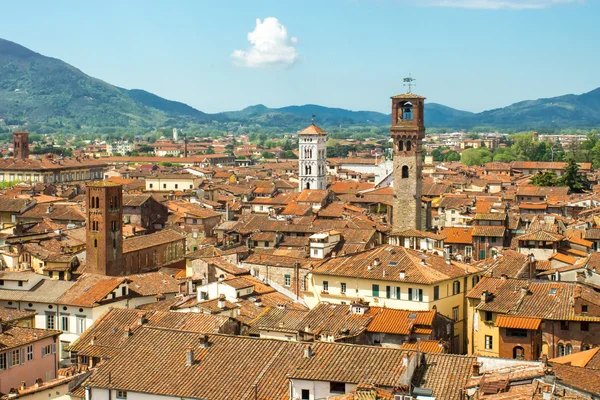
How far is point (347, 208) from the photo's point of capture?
8456cm

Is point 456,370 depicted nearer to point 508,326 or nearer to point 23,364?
point 508,326

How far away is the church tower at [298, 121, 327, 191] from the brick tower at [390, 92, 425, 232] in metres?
46.8

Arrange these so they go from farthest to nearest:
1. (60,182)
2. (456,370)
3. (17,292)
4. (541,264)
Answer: (60,182)
(541,264)
(17,292)
(456,370)

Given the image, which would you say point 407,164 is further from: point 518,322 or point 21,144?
point 21,144

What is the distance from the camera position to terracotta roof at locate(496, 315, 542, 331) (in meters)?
34.7

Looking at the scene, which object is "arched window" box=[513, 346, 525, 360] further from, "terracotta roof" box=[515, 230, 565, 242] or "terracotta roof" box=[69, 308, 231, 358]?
"terracotta roof" box=[515, 230, 565, 242]

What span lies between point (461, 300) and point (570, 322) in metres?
8.22

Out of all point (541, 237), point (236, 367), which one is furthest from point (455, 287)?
point (236, 367)

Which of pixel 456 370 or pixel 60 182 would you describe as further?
pixel 60 182

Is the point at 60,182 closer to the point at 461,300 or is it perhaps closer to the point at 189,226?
the point at 189,226

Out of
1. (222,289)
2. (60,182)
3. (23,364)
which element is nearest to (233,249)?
(222,289)

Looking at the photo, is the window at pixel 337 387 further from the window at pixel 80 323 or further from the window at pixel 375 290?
the window at pixel 80 323

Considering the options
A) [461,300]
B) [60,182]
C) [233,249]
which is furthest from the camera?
[60,182]

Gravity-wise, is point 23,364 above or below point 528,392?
below
